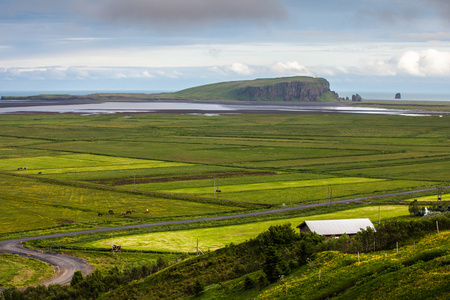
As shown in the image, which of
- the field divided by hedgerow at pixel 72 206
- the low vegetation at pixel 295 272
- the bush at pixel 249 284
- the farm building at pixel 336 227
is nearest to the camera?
the low vegetation at pixel 295 272

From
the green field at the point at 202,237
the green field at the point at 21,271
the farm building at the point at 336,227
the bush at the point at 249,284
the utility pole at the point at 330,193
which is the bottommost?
the green field at the point at 21,271

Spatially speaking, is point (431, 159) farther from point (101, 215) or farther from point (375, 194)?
point (101, 215)

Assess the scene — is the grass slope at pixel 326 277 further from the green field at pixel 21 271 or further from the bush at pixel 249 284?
the green field at pixel 21 271

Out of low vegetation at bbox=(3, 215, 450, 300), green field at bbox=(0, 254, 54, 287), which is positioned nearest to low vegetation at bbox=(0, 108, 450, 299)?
low vegetation at bbox=(3, 215, 450, 300)

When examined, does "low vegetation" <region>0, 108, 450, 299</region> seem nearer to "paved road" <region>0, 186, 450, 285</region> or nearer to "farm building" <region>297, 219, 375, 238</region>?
"paved road" <region>0, 186, 450, 285</region>

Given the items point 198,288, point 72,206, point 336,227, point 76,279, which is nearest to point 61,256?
point 76,279

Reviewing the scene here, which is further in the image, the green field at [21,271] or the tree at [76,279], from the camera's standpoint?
the green field at [21,271]

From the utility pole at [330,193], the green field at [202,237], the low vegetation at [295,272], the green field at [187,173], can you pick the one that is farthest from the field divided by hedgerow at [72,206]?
the low vegetation at [295,272]
